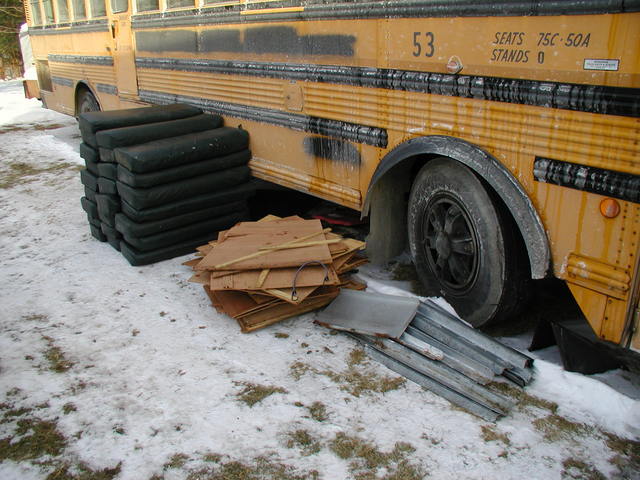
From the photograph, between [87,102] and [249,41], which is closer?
[249,41]

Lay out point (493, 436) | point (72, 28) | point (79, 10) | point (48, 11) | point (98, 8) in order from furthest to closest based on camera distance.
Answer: point (48, 11) < point (72, 28) < point (79, 10) < point (98, 8) < point (493, 436)

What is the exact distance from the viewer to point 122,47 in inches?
269

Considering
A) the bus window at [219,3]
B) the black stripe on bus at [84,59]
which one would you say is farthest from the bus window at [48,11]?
the bus window at [219,3]

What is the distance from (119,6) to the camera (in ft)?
21.8

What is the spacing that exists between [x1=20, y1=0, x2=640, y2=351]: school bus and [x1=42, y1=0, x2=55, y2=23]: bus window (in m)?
4.28

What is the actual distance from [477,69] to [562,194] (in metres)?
0.77

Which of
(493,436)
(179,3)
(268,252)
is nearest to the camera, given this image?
(493,436)

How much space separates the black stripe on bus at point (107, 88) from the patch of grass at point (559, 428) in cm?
619

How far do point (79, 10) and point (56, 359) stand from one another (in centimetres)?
570

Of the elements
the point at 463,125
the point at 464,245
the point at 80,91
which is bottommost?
the point at 464,245

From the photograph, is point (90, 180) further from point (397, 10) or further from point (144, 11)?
point (397, 10)

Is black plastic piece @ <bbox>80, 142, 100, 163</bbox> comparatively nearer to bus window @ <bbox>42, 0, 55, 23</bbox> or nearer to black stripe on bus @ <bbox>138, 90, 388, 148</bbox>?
black stripe on bus @ <bbox>138, 90, 388, 148</bbox>

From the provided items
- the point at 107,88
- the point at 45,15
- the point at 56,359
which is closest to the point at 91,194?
the point at 56,359

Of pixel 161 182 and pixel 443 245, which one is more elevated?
pixel 161 182
